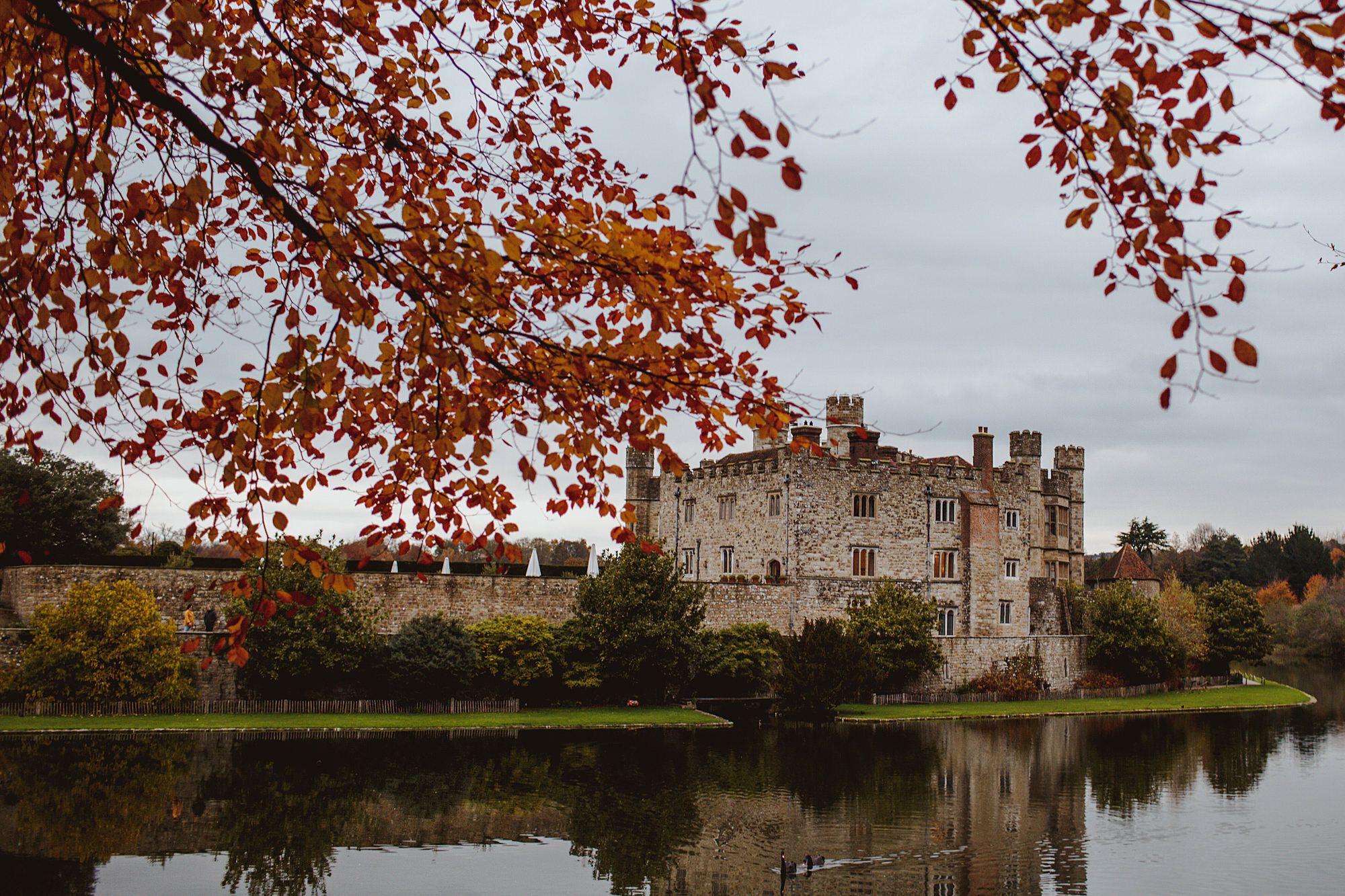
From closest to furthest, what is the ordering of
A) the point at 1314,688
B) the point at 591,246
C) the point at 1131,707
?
the point at 591,246, the point at 1131,707, the point at 1314,688

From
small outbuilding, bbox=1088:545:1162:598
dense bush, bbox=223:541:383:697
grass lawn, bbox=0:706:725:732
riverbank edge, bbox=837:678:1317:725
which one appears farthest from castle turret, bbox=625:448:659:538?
small outbuilding, bbox=1088:545:1162:598

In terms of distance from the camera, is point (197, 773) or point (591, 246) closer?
point (591, 246)

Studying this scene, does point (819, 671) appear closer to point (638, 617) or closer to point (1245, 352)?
point (638, 617)

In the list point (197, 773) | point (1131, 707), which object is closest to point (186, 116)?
point (197, 773)

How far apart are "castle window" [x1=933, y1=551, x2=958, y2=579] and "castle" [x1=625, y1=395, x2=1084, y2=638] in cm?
4

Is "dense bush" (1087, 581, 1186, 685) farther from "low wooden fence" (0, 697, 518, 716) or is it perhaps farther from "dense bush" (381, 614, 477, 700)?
"dense bush" (381, 614, 477, 700)

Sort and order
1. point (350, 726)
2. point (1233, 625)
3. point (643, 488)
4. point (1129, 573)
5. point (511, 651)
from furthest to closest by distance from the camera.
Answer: point (1129, 573) → point (643, 488) → point (1233, 625) → point (511, 651) → point (350, 726)

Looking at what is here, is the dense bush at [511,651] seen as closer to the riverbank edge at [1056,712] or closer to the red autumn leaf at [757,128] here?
the riverbank edge at [1056,712]

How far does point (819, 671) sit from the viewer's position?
33219 millimetres

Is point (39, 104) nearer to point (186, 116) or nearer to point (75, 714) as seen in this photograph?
point (186, 116)

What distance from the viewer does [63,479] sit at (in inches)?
1439

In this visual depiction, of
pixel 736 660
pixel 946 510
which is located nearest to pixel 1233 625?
pixel 946 510

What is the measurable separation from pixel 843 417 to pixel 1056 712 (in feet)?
44.5

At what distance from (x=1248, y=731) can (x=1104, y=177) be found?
35.9 metres
